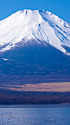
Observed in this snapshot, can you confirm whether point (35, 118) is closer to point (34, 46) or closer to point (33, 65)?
point (33, 65)

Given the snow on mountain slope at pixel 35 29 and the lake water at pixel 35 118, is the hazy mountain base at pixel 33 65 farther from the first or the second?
the lake water at pixel 35 118

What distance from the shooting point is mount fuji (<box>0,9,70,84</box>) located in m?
134

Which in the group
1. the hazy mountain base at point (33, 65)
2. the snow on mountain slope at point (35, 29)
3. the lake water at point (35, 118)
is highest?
the snow on mountain slope at point (35, 29)

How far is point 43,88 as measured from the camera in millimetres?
109562

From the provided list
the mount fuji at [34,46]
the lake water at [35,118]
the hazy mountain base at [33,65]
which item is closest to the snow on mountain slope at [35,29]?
the mount fuji at [34,46]

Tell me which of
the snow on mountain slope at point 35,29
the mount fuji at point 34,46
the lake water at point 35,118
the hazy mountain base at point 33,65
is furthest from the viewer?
the snow on mountain slope at point 35,29

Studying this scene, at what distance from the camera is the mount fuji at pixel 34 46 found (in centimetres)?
13388

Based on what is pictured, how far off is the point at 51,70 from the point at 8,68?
45.8ft

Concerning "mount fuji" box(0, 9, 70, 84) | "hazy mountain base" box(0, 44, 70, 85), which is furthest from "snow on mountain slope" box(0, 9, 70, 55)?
"hazy mountain base" box(0, 44, 70, 85)

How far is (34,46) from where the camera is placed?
155 m

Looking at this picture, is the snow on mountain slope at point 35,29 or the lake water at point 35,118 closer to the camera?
the lake water at point 35,118

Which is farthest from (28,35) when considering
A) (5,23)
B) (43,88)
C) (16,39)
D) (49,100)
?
(49,100)

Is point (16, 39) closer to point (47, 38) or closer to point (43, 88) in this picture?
point (47, 38)

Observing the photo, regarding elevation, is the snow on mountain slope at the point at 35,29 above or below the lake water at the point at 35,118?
above
